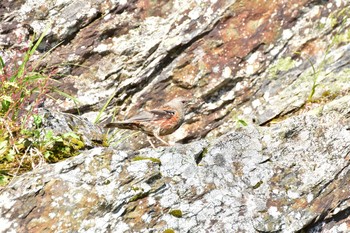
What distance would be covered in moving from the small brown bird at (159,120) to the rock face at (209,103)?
439 millimetres

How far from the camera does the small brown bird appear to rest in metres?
8.23

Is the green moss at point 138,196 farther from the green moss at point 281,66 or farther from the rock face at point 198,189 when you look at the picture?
the green moss at point 281,66

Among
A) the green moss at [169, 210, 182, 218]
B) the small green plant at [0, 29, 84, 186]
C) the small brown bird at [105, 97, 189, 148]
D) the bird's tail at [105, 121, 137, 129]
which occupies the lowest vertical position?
the small brown bird at [105, 97, 189, 148]

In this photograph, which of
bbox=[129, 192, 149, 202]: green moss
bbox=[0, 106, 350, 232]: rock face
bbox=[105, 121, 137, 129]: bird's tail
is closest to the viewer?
bbox=[0, 106, 350, 232]: rock face

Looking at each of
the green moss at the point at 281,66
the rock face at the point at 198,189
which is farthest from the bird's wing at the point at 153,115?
the green moss at the point at 281,66

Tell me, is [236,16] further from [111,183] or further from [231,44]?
[111,183]

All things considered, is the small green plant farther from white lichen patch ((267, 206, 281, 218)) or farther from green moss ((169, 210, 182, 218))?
white lichen patch ((267, 206, 281, 218))

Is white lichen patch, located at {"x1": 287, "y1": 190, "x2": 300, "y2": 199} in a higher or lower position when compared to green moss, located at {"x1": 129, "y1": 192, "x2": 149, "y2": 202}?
lower

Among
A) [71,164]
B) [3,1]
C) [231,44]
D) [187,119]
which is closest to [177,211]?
[71,164]

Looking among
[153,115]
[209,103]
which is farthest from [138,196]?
[209,103]

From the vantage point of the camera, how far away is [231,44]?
31.5ft

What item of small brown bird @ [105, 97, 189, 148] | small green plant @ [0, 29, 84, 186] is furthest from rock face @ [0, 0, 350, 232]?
small brown bird @ [105, 97, 189, 148]

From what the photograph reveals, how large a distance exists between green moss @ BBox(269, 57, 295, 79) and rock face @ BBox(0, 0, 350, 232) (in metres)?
0.02

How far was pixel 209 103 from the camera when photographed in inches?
369
